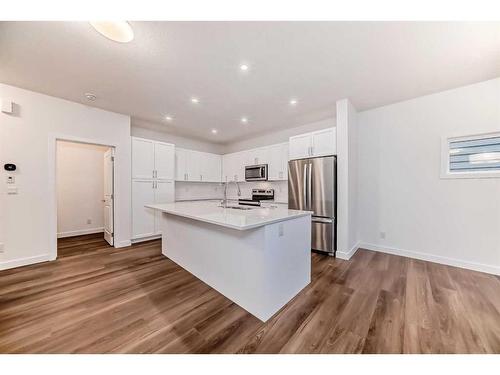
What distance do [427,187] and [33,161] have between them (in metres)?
6.44

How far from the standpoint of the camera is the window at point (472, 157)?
2.74 metres

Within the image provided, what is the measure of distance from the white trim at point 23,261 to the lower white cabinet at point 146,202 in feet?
4.29

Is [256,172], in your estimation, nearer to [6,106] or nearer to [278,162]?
[278,162]

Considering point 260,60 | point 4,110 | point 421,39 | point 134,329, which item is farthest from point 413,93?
point 4,110

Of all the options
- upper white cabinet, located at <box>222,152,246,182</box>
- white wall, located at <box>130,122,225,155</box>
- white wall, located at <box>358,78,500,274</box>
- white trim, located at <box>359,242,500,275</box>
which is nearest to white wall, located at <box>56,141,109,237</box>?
white wall, located at <box>130,122,225,155</box>

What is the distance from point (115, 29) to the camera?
1740 mm

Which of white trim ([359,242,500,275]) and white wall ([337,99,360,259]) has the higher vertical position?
white wall ([337,99,360,259])

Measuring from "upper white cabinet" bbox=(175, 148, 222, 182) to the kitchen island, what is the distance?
2844 mm

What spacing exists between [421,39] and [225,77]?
7.11 feet

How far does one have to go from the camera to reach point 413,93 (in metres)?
3.07

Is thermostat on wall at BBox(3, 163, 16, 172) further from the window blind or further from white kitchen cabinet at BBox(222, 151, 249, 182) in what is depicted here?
the window blind

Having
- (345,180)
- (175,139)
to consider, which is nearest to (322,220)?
(345,180)

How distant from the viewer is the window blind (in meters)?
2.74

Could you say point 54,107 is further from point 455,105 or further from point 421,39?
point 455,105
